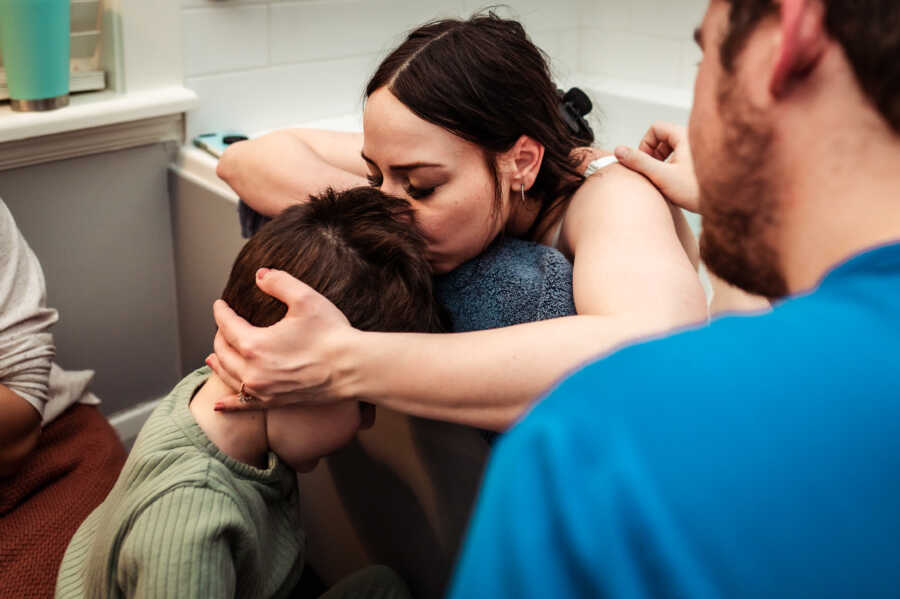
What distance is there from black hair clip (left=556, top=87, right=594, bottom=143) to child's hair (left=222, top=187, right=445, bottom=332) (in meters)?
0.28

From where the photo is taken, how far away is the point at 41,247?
145 centimetres

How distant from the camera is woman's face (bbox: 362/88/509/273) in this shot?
887mm

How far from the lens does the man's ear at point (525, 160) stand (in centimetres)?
95

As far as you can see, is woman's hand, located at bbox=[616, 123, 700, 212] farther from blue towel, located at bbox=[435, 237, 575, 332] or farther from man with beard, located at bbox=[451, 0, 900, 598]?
man with beard, located at bbox=[451, 0, 900, 598]

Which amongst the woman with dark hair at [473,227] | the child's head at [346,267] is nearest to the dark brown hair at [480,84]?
the woman with dark hair at [473,227]

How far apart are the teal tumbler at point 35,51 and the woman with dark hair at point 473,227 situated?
40 cm

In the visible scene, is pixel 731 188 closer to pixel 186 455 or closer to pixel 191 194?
pixel 186 455

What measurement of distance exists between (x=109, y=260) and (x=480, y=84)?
918mm

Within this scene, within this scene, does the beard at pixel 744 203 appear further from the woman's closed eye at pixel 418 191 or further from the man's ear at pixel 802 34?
the woman's closed eye at pixel 418 191

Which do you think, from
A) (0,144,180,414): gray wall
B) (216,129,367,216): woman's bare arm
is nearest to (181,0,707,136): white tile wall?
(0,144,180,414): gray wall

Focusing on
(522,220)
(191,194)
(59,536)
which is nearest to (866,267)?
(522,220)

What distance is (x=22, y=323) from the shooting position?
109 centimetres

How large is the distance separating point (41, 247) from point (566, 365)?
1052 mm

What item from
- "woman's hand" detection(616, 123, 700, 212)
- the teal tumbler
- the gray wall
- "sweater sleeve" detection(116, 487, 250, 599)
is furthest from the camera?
the gray wall
